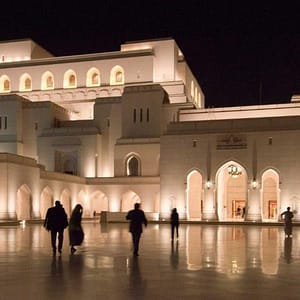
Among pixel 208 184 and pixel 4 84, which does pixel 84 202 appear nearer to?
pixel 208 184

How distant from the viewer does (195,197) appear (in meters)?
46.2

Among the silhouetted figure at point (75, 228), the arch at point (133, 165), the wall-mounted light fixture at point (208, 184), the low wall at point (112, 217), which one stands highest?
the arch at point (133, 165)

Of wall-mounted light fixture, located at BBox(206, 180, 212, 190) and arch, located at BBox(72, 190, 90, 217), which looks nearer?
wall-mounted light fixture, located at BBox(206, 180, 212, 190)

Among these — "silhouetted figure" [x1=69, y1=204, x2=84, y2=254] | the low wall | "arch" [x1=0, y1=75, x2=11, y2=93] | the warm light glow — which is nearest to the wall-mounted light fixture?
the warm light glow

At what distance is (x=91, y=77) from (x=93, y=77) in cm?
23

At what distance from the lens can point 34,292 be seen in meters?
8.66

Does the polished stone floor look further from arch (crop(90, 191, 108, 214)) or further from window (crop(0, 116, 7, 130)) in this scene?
window (crop(0, 116, 7, 130))

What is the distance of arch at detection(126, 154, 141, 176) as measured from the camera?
49.4m

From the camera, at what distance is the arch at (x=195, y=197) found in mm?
45625

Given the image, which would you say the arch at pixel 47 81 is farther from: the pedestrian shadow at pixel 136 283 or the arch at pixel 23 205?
the pedestrian shadow at pixel 136 283

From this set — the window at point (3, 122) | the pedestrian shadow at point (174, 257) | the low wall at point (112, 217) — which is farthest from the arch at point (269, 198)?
the pedestrian shadow at point (174, 257)

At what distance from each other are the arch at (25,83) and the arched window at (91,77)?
277 inches

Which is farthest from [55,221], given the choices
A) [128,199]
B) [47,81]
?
[47,81]

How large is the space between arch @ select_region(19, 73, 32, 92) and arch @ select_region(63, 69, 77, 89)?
4291mm
